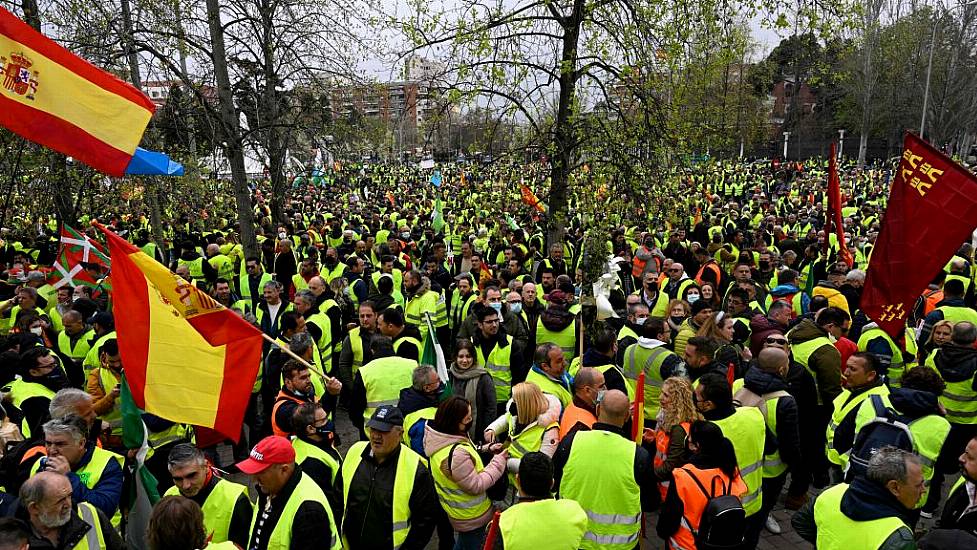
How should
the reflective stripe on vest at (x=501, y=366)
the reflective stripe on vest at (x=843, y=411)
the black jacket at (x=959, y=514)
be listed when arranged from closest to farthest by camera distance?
the black jacket at (x=959, y=514), the reflective stripe on vest at (x=843, y=411), the reflective stripe on vest at (x=501, y=366)

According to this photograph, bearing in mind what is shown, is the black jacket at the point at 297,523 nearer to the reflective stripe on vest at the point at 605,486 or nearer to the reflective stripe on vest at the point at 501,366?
the reflective stripe on vest at the point at 605,486

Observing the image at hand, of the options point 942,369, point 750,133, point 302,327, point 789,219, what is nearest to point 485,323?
point 302,327

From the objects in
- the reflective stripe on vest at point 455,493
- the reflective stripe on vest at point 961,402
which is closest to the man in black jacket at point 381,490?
the reflective stripe on vest at point 455,493

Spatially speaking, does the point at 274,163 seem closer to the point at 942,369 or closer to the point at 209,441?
the point at 209,441

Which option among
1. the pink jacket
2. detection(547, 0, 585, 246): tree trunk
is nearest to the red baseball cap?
the pink jacket

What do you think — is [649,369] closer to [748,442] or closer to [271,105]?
[748,442]

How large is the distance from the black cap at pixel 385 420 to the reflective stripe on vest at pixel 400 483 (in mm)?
253

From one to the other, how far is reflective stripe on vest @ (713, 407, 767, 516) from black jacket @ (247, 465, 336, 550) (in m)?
2.45

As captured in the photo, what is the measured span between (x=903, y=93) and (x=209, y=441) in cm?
5694

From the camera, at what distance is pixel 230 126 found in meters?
12.0

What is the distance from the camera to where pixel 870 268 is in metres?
5.66

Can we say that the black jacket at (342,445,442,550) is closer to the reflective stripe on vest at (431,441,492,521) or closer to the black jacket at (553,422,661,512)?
the reflective stripe on vest at (431,441,492,521)

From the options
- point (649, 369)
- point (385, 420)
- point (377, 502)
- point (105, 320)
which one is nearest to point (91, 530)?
point (377, 502)

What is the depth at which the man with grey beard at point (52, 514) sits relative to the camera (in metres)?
3.27
